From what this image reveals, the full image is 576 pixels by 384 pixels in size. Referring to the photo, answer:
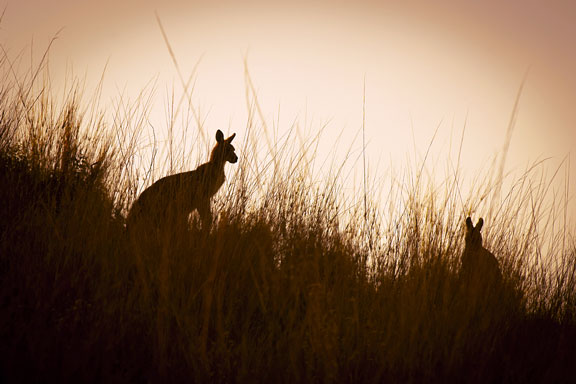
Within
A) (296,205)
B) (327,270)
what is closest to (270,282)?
(327,270)

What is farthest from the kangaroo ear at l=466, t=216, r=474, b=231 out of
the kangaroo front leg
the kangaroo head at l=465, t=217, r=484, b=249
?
the kangaroo front leg

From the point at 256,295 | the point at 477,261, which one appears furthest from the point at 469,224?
the point at 256,295

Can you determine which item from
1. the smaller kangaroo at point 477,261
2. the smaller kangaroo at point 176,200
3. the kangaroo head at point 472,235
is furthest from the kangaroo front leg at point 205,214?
the kangaroo head at point 472,235

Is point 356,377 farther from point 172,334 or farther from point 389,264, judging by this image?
point 389,264

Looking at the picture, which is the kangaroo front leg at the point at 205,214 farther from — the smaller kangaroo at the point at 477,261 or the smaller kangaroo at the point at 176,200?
the smaller kangaroo at the point at 477,261

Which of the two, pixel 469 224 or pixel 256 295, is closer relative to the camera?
pixel 256 295

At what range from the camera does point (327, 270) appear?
230 centimetres

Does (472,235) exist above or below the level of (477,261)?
above

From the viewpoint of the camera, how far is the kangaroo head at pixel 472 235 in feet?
9.87

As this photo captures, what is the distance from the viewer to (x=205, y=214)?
2.96 metres

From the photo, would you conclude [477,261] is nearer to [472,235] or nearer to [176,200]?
[472,235]

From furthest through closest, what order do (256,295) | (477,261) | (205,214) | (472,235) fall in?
(472,235), (205,214), (477,261), (256,295)

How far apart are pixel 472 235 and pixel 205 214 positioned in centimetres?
A: 166

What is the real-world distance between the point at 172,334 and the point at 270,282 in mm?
557
